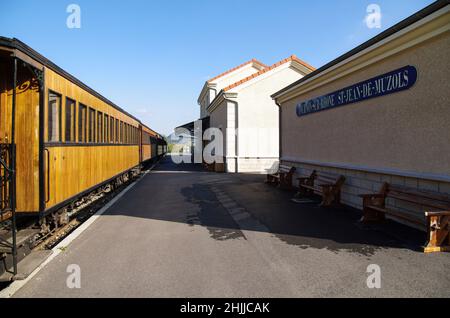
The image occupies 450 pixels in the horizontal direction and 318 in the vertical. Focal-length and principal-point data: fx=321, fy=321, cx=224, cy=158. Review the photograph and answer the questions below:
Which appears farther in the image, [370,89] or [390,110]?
[370,89]

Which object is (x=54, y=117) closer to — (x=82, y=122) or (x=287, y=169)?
(x=82, y=122)

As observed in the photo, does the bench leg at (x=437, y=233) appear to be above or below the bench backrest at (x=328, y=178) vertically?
below

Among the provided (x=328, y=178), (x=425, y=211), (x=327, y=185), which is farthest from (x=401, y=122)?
(x=328, y=178)

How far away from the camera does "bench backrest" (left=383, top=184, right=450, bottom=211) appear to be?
5.05 meters

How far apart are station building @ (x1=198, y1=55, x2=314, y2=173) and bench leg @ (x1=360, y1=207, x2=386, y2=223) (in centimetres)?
1171

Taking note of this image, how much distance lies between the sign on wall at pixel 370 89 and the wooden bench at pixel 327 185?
1947 mm

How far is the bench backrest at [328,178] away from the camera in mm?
8258

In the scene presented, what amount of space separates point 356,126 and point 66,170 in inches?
252

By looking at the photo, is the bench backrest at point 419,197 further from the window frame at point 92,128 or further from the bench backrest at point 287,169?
the window frame at point 92,128

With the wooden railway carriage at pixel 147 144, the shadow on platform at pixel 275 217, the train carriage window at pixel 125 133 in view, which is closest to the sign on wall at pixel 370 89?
the shadow on platform at pixel 275 217

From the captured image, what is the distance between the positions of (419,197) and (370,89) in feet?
9.00

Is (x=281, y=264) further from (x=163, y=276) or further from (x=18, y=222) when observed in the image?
(x=18, y=222)

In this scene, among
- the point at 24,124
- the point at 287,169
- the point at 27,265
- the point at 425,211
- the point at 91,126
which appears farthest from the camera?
the point at 287,169

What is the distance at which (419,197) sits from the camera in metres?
5.49
